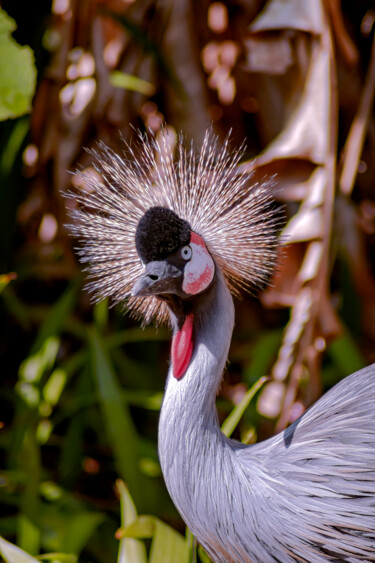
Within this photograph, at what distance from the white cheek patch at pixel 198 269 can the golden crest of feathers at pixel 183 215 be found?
81mm

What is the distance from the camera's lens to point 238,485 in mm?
970

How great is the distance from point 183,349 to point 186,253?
5.6 inches

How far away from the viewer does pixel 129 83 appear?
1.90 metres

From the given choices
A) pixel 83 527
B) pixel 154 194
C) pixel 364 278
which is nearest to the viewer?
pixel 154 194

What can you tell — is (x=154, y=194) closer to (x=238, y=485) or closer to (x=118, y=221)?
(x=118, y=221)

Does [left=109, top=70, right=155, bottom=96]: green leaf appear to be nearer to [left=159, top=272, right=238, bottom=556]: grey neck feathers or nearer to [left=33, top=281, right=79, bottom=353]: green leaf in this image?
[left=33, top=281, right=79, bottom=353]: green leaf

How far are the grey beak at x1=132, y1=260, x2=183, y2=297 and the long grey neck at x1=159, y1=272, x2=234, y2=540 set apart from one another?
0.08m

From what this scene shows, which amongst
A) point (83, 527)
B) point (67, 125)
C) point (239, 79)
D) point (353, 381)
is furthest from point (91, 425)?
point (239, 79)

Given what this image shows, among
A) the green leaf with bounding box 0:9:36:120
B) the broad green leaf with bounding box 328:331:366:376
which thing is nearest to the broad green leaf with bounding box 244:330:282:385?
the broad green leaf with bounding box 328:331:366:376

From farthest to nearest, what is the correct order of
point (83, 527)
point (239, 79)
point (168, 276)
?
1. point (239, 79)
2. point (83, 527)
3. point (168, 276)

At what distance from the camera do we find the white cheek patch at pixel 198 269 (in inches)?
37.0

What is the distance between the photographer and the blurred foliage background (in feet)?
4.83

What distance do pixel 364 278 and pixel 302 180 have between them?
0.51 meters

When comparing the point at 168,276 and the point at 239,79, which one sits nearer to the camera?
the point at 168,276
